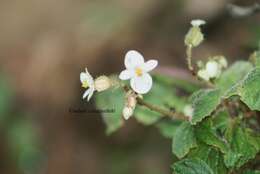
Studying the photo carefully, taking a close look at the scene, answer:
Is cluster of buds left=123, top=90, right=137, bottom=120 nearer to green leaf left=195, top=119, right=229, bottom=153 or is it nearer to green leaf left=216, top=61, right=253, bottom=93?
green leaf left=195, top=119, right=229, bottom=153

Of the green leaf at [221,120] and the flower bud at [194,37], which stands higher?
the flower bud at [194,37]

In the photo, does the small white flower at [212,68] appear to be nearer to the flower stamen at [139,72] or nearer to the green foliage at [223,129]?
the green foliage at [223,129]

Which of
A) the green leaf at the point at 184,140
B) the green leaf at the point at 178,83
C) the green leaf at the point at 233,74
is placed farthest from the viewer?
the green leaf at the point at 178,83

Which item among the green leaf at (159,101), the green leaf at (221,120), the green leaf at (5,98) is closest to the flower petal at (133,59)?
the green leaf at (221,120)

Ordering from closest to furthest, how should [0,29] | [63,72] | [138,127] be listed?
[138,127] < [63,72] < [0,29]

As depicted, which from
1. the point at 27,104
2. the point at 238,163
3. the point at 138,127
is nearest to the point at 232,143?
the point at 238,163

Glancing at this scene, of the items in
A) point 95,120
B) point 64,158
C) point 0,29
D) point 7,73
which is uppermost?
point 0,29

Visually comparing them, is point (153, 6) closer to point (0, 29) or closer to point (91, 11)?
point (91, 11)
